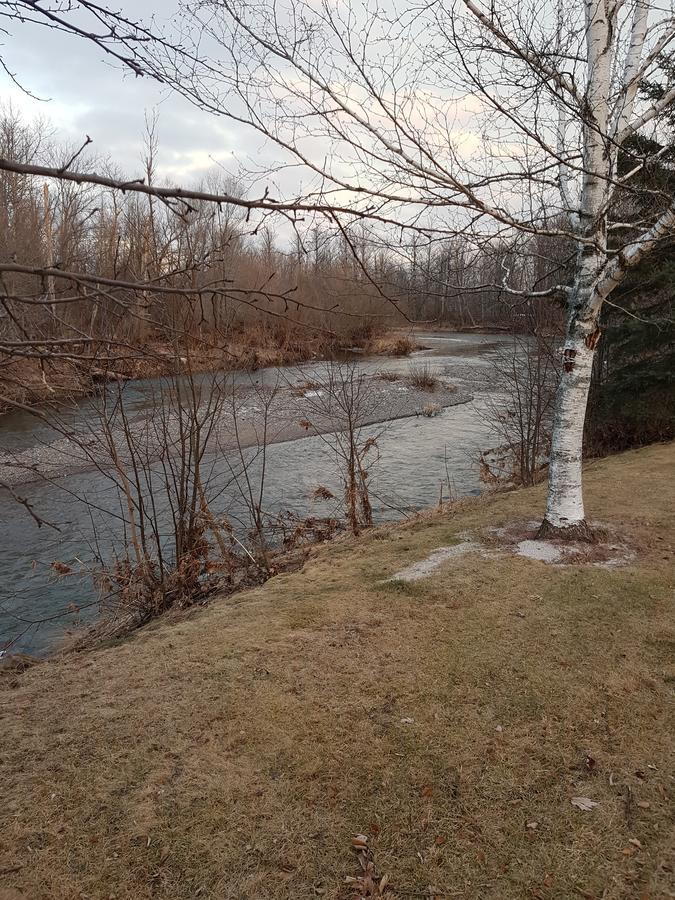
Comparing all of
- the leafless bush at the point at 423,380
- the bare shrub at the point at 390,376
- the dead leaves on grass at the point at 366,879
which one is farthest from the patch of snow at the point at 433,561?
the bare shrub at the point at 390,376

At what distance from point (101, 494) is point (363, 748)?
336 inches

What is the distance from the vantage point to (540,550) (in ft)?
16.4

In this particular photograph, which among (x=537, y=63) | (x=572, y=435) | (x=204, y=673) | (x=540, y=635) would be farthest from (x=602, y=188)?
(x=204, y=673)

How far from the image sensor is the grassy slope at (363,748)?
88.0 inches

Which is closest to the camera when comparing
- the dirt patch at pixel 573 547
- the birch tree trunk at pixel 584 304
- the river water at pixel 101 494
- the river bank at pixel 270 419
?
the birch tree trunk at pixel 584 304

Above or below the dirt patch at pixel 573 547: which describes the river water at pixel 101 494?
below

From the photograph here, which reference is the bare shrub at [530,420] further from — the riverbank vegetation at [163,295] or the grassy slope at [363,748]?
the grassy slope at [363,748]

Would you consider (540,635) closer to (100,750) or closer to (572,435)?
(572,435)

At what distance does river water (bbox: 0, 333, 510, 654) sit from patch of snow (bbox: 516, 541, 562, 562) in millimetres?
3270

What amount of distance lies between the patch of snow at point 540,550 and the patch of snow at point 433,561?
37 cm

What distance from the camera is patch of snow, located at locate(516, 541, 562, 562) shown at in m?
4.86

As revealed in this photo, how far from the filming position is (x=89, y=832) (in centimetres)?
238

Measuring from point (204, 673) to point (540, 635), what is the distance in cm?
206

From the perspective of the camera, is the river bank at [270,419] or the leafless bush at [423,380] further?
the leafless bush at [423,380]
